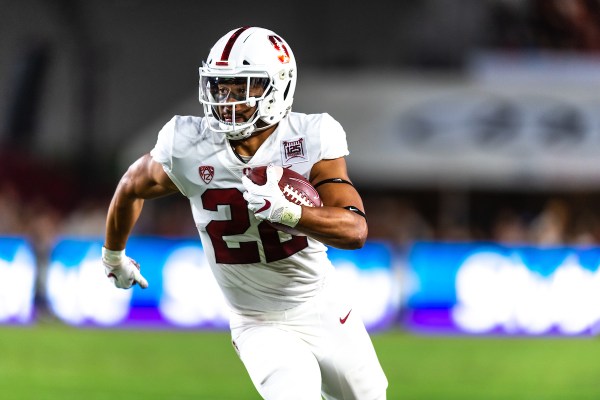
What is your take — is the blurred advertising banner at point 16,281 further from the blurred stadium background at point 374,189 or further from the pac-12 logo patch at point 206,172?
the pac-12 logo patch at point 206,172

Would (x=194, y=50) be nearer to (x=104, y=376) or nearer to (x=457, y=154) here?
(x=457, y=154)

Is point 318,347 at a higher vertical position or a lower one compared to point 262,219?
lower

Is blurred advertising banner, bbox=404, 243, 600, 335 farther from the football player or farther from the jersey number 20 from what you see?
the jersey number 20

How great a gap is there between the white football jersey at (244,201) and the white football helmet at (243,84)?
106 mm

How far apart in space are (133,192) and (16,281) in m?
6.66

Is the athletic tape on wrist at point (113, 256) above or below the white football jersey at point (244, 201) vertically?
below

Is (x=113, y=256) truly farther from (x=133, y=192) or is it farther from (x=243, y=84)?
(x=243, y=84)

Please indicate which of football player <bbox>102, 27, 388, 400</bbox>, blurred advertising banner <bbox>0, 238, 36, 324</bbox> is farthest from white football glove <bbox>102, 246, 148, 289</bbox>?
blurred advertising banner <bbox>0, 238, 36, 324</bbox>

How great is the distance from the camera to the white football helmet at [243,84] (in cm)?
423

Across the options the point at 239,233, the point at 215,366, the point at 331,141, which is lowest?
the point at 215,366

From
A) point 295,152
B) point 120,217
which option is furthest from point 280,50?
point 120,217

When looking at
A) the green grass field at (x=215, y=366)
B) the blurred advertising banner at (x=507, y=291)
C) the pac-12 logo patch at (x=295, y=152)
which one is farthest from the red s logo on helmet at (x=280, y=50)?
the blurred advertising banner at (x=507, y=291)

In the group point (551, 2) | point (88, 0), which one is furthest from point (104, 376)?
point (88, 0)

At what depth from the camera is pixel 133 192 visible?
4.60 metres
